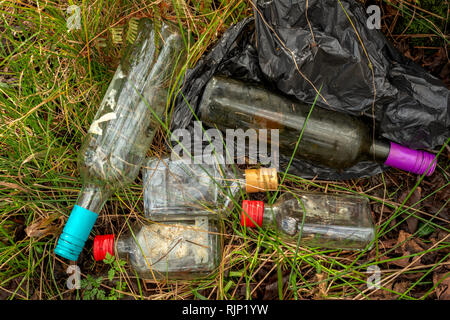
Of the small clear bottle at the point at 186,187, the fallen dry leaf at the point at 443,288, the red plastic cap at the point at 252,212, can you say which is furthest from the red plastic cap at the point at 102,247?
the fallen dry leaf at the point at 443,288

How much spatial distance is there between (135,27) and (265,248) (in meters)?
1.21

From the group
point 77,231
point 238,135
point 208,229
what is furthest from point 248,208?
point 77,231

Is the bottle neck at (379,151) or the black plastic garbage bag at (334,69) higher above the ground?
the black plastic garbage bag at (334,69)

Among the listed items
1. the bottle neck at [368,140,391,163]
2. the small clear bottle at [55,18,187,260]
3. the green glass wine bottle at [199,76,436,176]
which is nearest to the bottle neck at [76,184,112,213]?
the small clear bottle at [55,18,187,260]

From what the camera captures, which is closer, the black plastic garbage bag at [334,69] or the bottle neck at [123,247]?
the black plastic garbage bag at [334,69]

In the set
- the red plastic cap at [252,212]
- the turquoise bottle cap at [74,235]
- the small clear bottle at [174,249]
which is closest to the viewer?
the turquoise bottle cap at [74,235]

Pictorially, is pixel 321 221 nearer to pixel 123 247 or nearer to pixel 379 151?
pixel 379 151

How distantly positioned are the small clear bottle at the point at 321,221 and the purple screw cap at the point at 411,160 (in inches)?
10.0

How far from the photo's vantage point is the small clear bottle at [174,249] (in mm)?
1596

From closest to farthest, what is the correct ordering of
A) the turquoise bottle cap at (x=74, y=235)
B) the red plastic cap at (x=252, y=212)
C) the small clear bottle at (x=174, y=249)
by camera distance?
the turquoise bottle cap at (x=74, y=235) → the red plastic cap at (x=252, y=212) → the small clear bottle at (x=174, y=249)

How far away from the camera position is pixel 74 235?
53.8 inches

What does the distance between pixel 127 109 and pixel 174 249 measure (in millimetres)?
708

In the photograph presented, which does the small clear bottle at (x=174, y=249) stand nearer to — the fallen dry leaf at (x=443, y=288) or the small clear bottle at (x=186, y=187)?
the small clear bottle at (x=186, y=187)

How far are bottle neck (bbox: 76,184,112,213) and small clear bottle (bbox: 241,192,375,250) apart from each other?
2.52 feet
